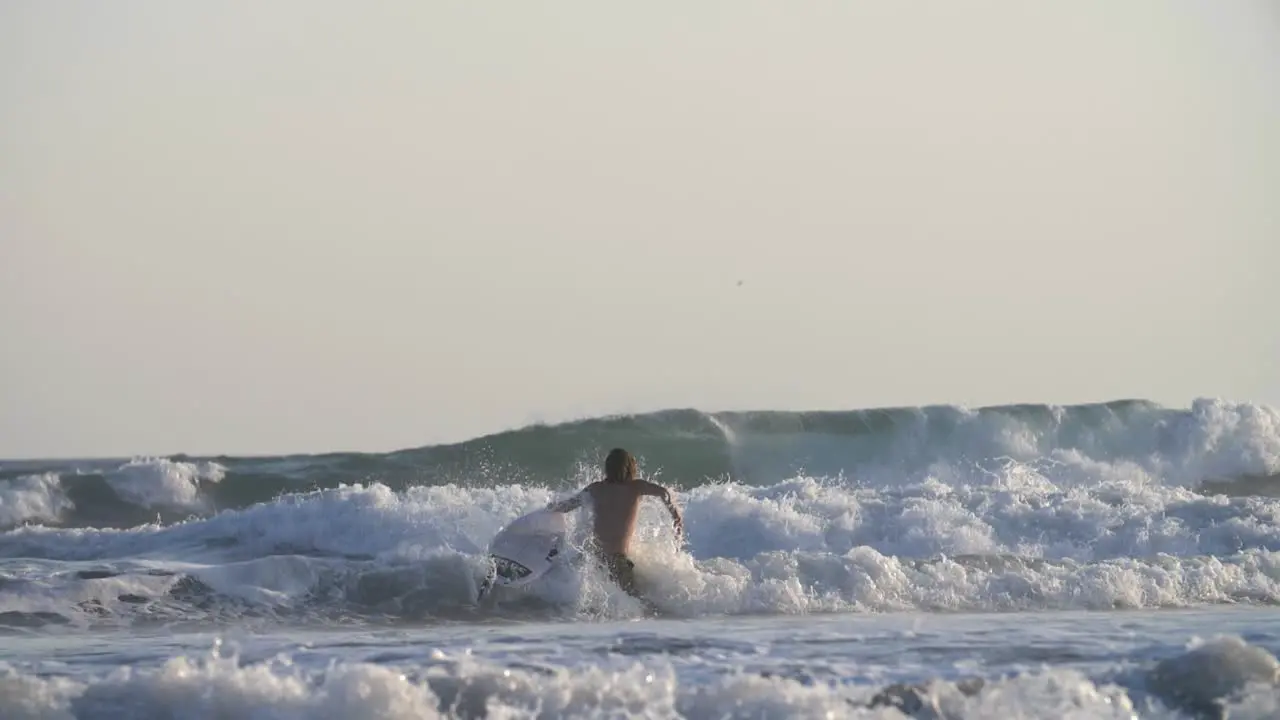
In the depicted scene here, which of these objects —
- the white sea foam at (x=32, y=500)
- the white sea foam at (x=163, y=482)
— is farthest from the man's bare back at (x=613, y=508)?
the white sea foam at (x=32, y=500)

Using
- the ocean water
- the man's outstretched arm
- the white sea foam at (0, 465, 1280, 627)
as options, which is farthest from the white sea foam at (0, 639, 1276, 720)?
the white sea foam at (0, 465, 1280, 627)

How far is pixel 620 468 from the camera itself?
13883mm

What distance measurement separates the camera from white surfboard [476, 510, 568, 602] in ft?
45.4

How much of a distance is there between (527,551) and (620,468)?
96 centimetres

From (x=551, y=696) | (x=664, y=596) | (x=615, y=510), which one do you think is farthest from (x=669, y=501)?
(x=551, y=696)

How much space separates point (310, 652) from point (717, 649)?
2.48 m

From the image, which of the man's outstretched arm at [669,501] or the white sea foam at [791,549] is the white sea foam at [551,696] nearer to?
the man's outstretched arm at [669,501]

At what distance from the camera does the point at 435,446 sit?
88.5 ft

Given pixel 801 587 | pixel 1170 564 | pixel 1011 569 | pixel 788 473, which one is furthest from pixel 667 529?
pixel 788 473

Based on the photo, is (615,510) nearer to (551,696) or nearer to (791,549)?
(791,549)

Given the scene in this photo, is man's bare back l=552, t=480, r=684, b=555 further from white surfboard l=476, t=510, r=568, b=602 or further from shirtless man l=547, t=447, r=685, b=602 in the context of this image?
white surfboard l=476, t=510, r=568, b=602

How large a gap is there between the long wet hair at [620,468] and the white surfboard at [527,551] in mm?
501

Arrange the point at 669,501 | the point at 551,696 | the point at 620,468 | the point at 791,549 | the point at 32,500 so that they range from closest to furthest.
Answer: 1. the point at 551,696
2. the point at 669,501
3. the point at 620,468
4. the point at 791,549
5. the point at 32,500

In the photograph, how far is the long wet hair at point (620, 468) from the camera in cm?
1383
